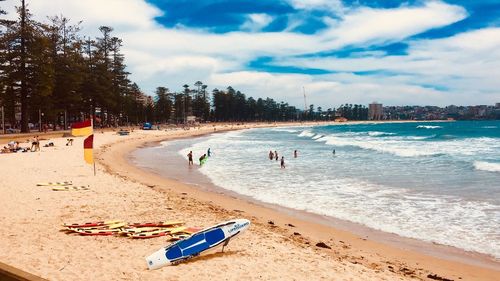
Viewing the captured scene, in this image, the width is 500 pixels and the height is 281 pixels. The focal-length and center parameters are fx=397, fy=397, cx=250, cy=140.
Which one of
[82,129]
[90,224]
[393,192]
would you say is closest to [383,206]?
[393,192]

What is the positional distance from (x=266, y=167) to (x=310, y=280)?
807 inches

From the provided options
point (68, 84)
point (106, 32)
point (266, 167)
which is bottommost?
point (266, 167)

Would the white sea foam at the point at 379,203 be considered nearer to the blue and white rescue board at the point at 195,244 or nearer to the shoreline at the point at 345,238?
the shoreline at the point at 345,238

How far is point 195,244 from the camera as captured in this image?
798 centimetres

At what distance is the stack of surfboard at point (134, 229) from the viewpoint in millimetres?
9523

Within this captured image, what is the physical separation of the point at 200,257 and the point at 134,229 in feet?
8.13

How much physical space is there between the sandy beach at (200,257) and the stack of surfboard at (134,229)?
0.27 metres

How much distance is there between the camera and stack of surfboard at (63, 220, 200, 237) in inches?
375

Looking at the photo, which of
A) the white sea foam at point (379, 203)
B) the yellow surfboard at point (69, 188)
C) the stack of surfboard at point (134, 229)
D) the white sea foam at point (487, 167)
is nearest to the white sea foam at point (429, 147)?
the white sea foam at point (487, 167)

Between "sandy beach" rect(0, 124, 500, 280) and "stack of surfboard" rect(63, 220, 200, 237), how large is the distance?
0.27m

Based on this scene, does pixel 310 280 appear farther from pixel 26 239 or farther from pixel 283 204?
pixel 283 204

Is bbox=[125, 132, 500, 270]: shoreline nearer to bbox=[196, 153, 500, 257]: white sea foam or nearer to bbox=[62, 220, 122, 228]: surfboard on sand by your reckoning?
bbox=[196, 153, 500, 257]: white sea foam

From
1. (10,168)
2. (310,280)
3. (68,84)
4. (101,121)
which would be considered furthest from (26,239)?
(101,121)

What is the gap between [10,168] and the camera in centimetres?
2056
